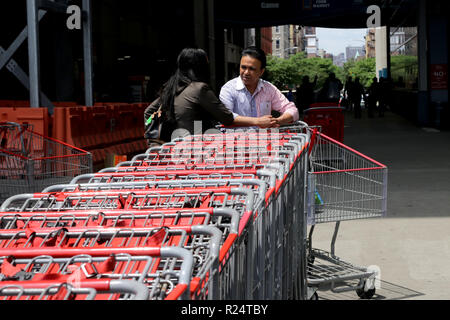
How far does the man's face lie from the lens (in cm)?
598

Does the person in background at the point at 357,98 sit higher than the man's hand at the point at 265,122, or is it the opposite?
the person in background at the point at 357,98

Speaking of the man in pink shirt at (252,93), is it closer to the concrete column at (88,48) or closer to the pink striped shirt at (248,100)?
the pink striped shirt at (248,100)

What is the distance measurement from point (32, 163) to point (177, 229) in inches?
222

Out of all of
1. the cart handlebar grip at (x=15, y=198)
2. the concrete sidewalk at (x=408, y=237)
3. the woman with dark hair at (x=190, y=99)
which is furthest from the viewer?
the concrete sidewalk at (x=408, y=237)

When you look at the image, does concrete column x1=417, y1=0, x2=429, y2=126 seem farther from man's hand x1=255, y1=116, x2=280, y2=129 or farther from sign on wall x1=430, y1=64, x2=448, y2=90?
man's hand x1=255, y1=116, x2=280, y2=129

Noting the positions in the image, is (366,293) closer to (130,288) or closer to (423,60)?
(130,288)

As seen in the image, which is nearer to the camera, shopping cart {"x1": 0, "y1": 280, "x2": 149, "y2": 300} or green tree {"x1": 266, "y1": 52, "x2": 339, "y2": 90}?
shopping cart {"x1": 0, "y1": 280, "x2": 149, "y2": 300}

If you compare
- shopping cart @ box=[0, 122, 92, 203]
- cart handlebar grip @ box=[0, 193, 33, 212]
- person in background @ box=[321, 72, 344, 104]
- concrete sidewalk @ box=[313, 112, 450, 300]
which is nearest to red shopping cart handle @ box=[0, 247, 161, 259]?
cart handlebar grip @ box=[0, 193, 33, 212]

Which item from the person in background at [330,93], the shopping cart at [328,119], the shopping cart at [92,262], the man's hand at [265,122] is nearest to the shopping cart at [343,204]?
the man's hand at [265,122]

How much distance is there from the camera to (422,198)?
9.81 metres

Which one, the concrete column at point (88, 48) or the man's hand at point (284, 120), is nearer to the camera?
the man's hand at point (284, 120)

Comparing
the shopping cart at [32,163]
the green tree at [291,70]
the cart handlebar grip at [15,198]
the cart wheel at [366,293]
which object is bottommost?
the cart wheel at [366,293]

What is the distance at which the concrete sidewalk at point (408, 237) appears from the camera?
→ 5.86m

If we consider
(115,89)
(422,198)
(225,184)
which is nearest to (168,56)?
(115,89)
